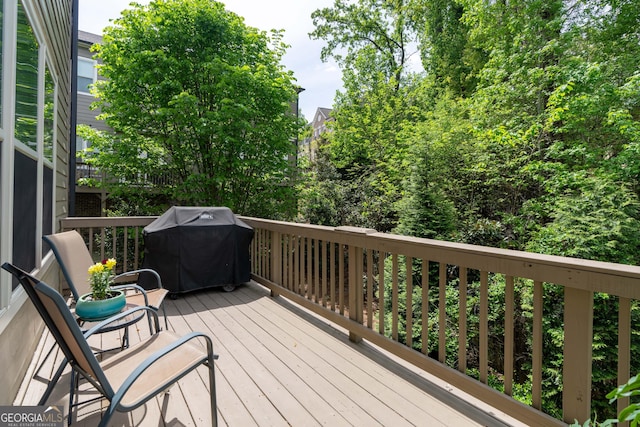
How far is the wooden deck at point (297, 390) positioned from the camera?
1.85 meters

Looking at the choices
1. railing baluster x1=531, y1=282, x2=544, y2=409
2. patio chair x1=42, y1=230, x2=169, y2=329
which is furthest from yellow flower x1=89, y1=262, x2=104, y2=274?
railing baluster x1=531, y1=282, x2=544, y2=409

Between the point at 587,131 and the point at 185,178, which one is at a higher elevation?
the point at 587,131

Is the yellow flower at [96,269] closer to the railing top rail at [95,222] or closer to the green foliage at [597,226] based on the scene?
the railing top rail at [95,222]

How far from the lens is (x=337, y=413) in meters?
1.90

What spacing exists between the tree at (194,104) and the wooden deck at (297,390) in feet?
17.0

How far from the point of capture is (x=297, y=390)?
213 centimetres

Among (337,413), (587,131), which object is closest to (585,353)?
(337,413)

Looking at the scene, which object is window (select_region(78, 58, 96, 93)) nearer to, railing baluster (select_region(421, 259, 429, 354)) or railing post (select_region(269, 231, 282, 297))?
railing post (select_region(269, 231, 282, 297))

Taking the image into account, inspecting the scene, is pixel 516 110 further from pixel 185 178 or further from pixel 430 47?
pixel 185 178

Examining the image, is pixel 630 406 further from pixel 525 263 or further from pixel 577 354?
pixel 525 263

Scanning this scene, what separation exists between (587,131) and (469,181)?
258cm

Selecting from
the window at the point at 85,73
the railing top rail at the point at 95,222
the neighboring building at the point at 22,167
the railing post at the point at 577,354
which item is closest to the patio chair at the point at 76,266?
the neighboring building at the point at 22,167

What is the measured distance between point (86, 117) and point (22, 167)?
12.1m

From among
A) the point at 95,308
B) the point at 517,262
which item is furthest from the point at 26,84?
the point at 517,262
